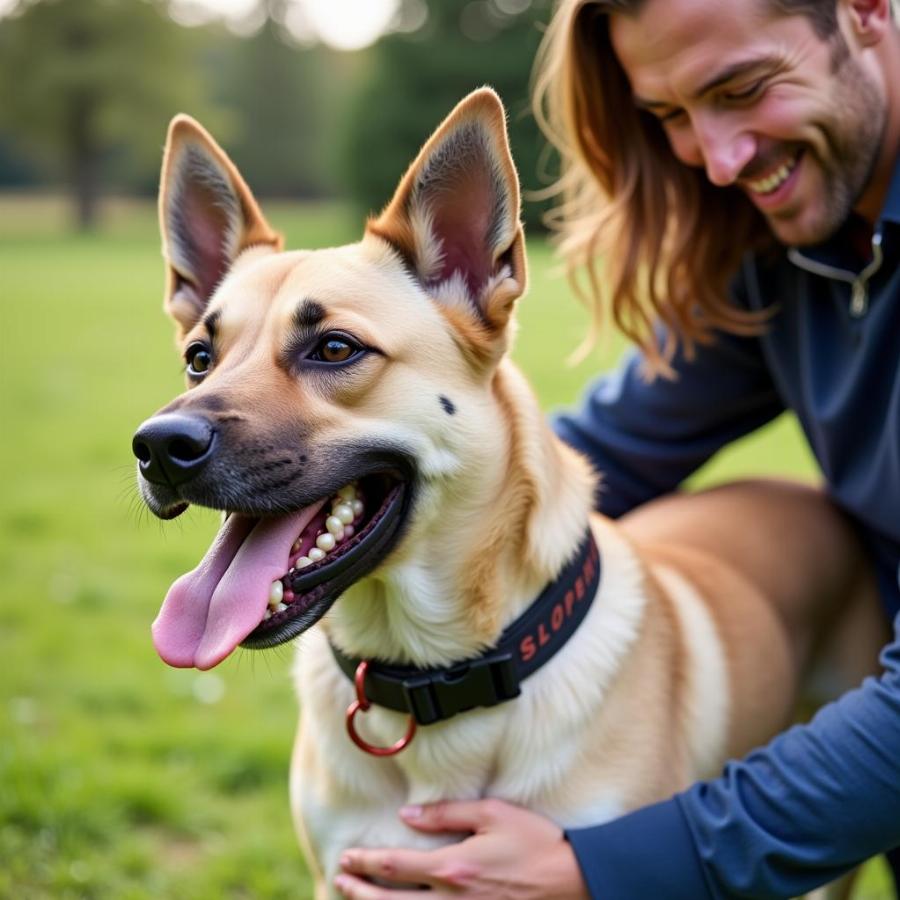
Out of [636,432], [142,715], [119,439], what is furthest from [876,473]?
[119,439]

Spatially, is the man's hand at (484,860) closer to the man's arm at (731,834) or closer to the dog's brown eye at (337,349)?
the man's arm at (731,834)

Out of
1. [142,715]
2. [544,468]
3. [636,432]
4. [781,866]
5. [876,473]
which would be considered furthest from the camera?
[142,715]

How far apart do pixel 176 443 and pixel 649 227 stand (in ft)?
5.96

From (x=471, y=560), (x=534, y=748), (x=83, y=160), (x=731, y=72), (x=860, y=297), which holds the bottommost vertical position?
(x=83, y=160)

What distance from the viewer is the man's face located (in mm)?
2682

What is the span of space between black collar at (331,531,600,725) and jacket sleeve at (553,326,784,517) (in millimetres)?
1175

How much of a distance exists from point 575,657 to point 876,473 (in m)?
1.08

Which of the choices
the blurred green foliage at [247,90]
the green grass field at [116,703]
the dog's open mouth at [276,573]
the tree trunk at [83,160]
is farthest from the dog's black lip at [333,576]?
the tree trunk at [83,160]

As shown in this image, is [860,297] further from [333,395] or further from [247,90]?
[247,90]

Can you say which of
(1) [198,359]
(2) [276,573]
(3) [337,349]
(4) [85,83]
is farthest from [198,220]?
(4) [85,83]

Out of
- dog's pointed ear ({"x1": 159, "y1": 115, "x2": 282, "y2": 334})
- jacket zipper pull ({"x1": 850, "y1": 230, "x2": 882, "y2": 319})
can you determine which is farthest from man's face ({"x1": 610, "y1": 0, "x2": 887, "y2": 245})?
dog's pointed ear ({"x1": 159, "y1": 115, "x2": 282, "y2": 334})

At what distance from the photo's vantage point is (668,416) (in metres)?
3.63

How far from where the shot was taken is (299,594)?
2.14 metres

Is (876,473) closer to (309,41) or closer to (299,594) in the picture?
(299,594)
